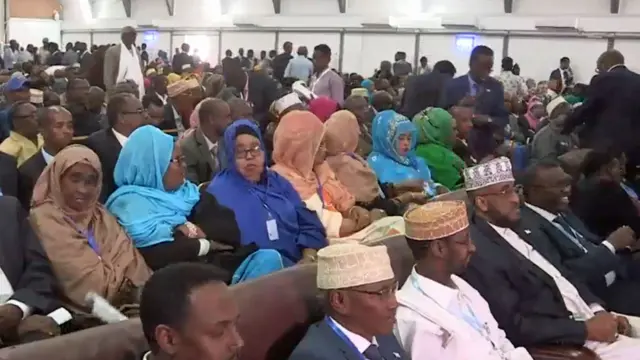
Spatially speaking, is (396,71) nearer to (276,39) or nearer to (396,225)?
(276,39)

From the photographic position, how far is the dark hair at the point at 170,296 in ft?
5.35

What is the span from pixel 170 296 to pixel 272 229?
1709mm

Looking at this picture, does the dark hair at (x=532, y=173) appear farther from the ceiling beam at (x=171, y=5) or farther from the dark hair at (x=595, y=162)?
the ceiling beam at (x=171, y=5)

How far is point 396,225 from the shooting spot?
3.59 m

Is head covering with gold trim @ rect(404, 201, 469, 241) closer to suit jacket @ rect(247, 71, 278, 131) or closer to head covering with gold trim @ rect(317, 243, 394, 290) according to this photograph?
head covering with gold trim @ rect(317, 243, 394, 290)

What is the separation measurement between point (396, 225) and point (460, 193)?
0.35 meters

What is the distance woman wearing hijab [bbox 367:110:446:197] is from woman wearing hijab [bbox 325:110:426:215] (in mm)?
207

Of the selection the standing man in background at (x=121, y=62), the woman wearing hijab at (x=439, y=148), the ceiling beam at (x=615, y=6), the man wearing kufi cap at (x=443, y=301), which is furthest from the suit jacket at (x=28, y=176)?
the ceiling beam at (x=615, y=6)

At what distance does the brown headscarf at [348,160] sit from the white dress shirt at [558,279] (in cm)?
117

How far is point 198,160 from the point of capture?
436cm

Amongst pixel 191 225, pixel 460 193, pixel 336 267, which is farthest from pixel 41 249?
pixel 460 193

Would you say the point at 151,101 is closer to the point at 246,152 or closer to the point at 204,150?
the point at 204,150

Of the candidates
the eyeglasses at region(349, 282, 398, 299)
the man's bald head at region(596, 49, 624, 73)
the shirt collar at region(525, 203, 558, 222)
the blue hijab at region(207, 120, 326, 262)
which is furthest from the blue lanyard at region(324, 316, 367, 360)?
the man's bald head at region(596, 49, 624, 73)

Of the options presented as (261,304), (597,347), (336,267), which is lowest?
(597,347)
